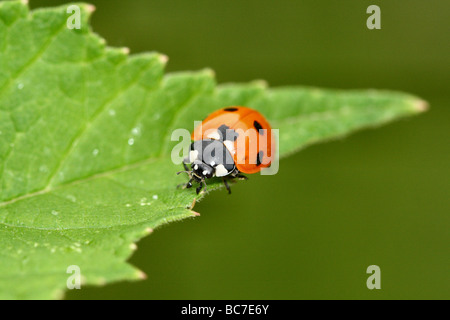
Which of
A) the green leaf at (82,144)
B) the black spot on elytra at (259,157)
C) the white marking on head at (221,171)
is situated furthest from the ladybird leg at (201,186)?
the black spot on elytra at (259,157)

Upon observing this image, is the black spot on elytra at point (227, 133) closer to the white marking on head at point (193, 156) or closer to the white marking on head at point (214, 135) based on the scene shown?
the white marking on head at point (214, 135)

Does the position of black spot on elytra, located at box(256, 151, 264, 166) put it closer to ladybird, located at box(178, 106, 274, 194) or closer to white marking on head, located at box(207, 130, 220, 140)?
ladybird, located at box(178, 106, 274, 194)

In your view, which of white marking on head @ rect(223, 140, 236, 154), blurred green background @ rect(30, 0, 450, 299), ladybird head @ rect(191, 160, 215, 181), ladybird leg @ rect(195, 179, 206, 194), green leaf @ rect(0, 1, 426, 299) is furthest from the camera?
blurred green background @ rect(30, 0, 450, 299)

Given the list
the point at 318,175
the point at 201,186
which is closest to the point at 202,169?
the point at 201,186

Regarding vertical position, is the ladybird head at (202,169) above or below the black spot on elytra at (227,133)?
below

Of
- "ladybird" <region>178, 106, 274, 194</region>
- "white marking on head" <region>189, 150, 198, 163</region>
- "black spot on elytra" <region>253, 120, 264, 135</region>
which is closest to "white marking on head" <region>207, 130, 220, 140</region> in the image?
"ladybird" <region>178, 106, 274, 194</region>

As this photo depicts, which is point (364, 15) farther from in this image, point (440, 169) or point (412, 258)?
point (412, 258)

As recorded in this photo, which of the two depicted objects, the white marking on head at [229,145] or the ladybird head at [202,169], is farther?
the white marking on head at [229,145]
